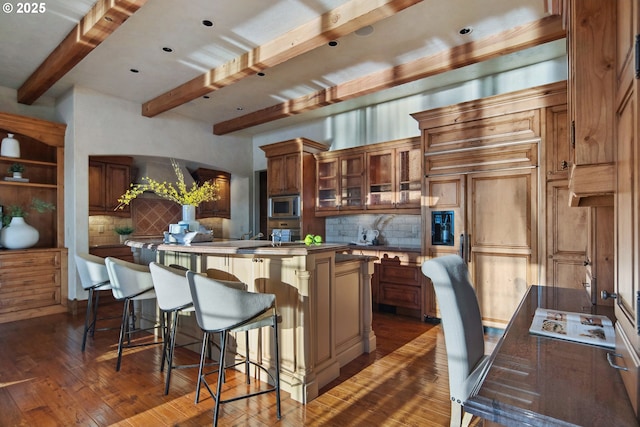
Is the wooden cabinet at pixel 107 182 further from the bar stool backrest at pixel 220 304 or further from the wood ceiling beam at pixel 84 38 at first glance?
the bar stool backrest at pixel 220 304

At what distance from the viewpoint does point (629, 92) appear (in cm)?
78

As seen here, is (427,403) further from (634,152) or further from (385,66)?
(385,66)

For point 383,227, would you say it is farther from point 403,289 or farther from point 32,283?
point 32,283

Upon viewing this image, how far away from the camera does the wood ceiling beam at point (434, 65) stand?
9.98ft

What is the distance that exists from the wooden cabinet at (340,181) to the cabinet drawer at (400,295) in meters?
1.26

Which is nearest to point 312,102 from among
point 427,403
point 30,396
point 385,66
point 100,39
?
point 385,66

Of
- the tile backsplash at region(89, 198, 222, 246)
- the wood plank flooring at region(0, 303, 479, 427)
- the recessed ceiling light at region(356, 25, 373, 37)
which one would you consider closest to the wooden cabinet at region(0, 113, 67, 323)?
the wood plank flooring at region(0, 303, 479, 427)

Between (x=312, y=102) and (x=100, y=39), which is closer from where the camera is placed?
(x=100, y=39)

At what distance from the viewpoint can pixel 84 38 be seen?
10.3 feet

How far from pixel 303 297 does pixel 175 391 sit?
47.6 inches

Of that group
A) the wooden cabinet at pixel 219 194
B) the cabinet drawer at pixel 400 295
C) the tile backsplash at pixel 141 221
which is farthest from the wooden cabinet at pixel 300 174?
the tile backsplash at pixel 141 221

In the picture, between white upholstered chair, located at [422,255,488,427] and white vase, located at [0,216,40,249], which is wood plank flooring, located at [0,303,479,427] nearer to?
white upholstered chair, located at [422,255,488,427]

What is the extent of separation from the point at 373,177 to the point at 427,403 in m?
3.27

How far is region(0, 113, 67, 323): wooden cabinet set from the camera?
4367 millimetres
